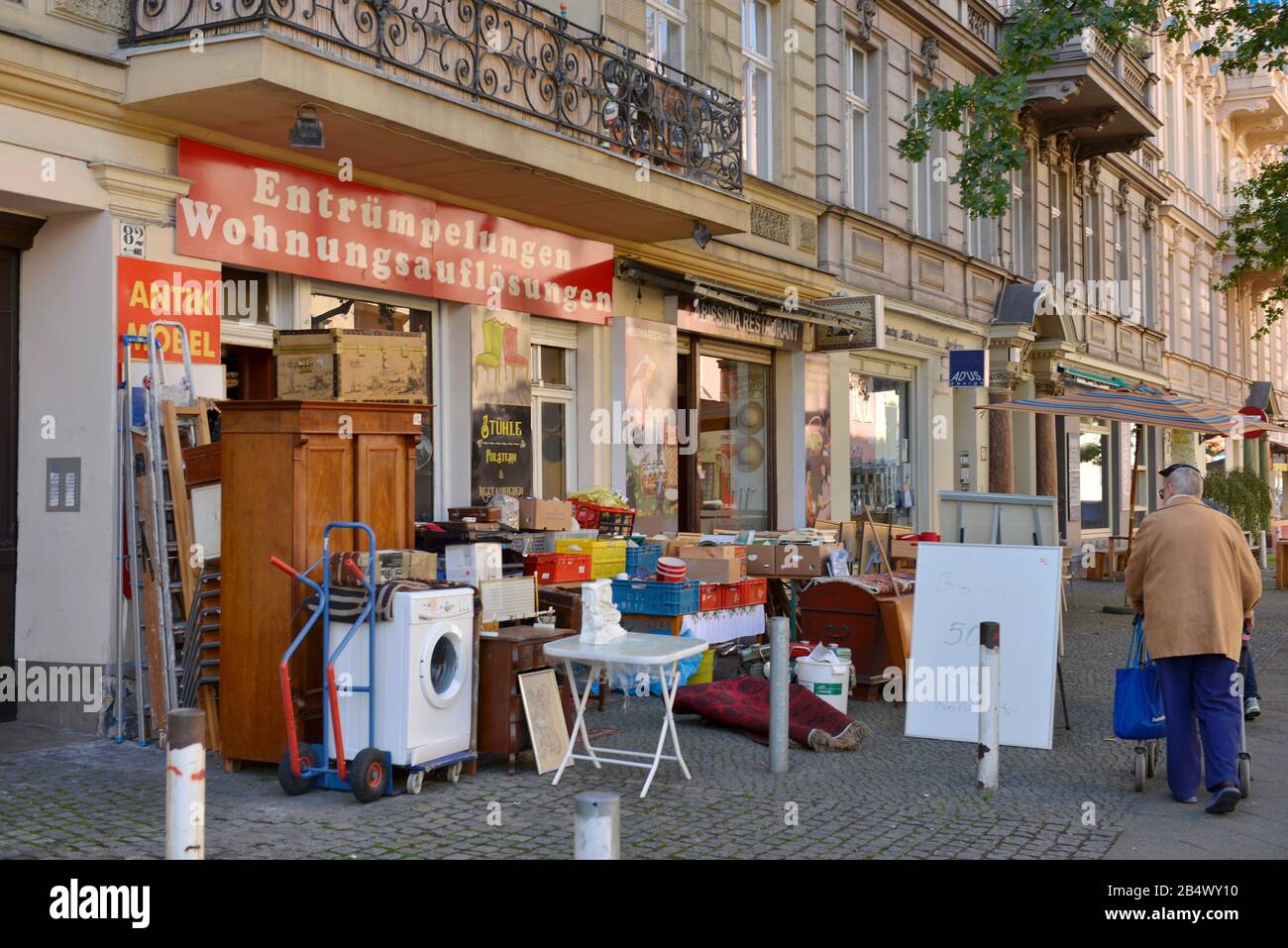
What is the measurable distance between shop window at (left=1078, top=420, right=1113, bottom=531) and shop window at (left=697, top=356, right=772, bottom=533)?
41.3 ft

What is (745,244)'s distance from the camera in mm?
14531

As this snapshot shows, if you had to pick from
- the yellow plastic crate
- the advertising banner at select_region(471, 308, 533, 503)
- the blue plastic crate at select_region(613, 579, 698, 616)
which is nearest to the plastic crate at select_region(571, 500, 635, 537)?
the yellow plastic crate

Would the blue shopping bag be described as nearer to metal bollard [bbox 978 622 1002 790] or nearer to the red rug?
metal bollard [bbox 978 622 1002 790]

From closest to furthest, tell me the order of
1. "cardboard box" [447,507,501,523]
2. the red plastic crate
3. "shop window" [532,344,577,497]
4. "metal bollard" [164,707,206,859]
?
"metal bollard" [164,707,206,859] → the red plastic crate → "cardboard box" [447,507,501,523] → "shop window" [532,344,577,497]

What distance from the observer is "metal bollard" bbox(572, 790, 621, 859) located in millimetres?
3393

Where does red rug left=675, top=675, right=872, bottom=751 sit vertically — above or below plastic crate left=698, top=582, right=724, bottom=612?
below

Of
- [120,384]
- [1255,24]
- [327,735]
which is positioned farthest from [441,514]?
[1255,24]

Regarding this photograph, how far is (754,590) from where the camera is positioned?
35.4ft

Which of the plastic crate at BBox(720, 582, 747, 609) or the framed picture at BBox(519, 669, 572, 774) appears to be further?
the plastic crate at BBox(720, 582, 747, 609)

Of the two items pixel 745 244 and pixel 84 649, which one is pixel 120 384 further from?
pixel 745 244

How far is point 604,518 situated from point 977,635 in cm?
386

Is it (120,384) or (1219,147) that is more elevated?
(1219,147)

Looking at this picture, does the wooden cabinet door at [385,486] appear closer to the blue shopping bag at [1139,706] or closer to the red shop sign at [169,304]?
the red shop sign at [169,304]

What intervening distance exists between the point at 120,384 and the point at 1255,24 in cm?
1417
